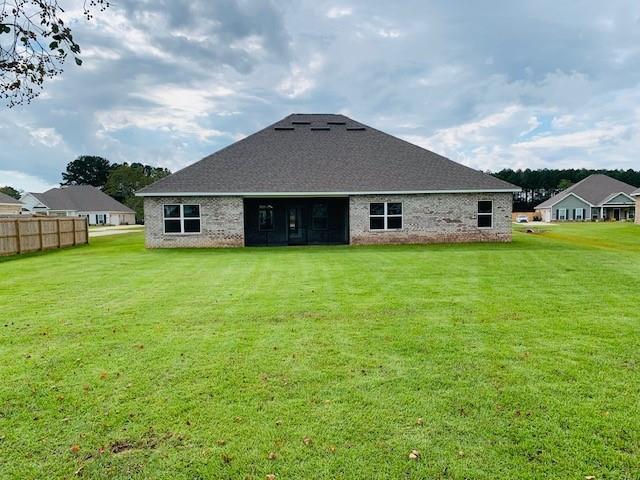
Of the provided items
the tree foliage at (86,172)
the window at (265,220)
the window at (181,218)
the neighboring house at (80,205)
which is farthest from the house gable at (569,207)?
the tree foliage at (86,172)

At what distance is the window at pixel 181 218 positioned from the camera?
21.2m

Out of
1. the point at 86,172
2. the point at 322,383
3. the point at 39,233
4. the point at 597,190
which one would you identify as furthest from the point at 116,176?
the point at 322,383

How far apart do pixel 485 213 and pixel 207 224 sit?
13808mm

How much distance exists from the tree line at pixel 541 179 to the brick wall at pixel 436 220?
6398 cm

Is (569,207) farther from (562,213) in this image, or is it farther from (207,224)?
(207,224)

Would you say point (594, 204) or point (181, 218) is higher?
point (594, 204)

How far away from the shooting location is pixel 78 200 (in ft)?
202

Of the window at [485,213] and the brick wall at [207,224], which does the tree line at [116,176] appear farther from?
the window at [485,213]

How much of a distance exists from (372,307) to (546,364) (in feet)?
10.8

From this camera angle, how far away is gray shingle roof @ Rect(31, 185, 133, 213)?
58606mm

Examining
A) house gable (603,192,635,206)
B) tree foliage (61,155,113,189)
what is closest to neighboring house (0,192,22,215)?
tree foliage (61,155,113,189)

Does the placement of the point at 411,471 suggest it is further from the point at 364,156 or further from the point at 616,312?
the point at 364,156

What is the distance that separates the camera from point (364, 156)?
23.9m

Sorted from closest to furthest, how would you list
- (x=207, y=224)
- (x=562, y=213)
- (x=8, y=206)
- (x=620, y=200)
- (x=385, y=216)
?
(x=207, y=224) → (x=385, y=216) → (x=8, y=206) → (x=620, y=200) → (x=562, y=213)
